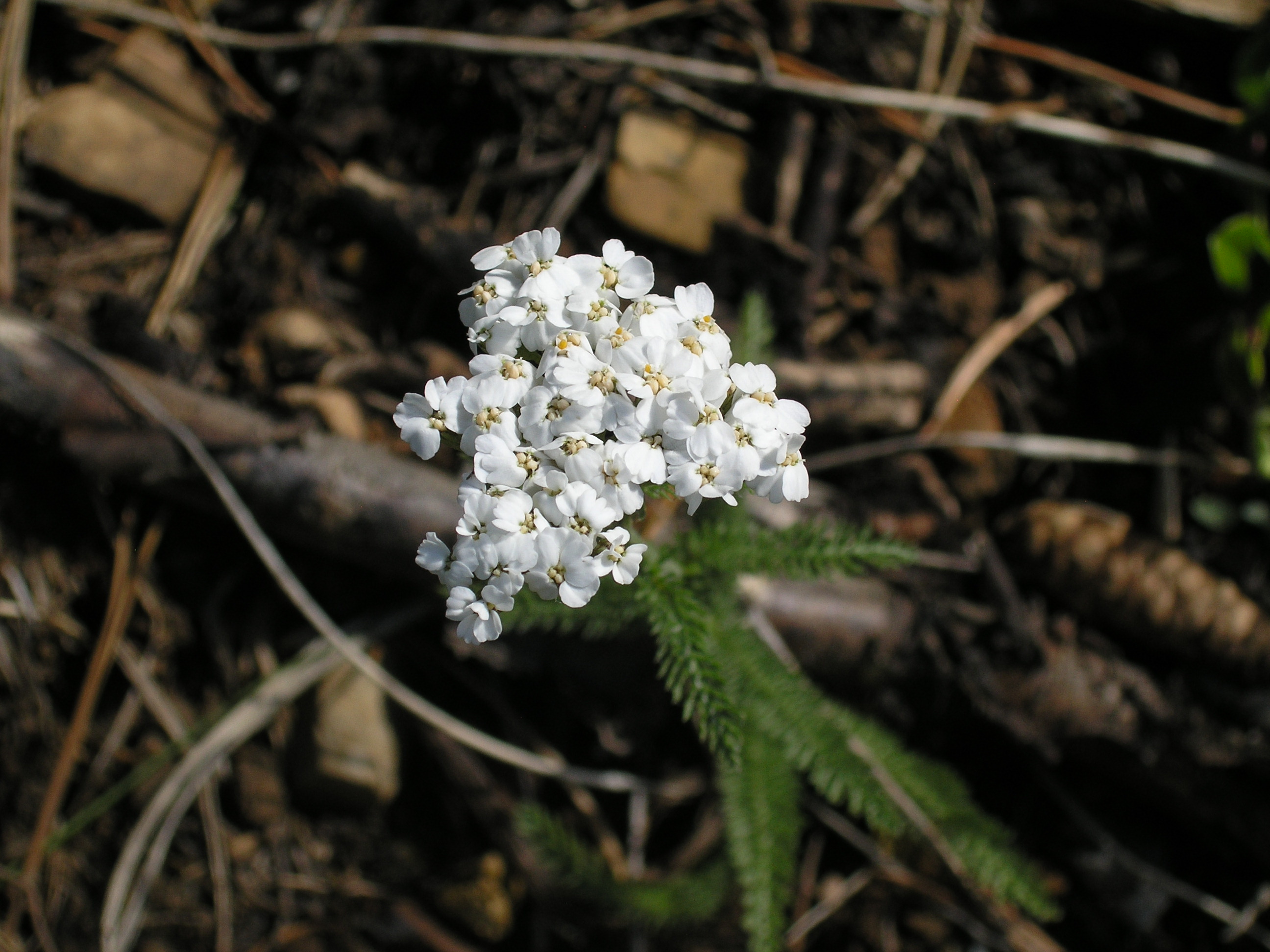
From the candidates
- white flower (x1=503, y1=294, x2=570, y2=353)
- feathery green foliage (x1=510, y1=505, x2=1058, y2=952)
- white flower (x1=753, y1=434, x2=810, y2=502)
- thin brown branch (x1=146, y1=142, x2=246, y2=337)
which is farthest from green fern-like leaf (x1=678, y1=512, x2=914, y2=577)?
thin brown branch (x1=146, y1=142, x2=246, y2=337)

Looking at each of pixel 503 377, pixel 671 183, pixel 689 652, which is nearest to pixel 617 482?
pixel 503 377

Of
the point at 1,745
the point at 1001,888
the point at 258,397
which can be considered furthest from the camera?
the point at 258,397

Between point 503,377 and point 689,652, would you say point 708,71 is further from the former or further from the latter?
point 689,652

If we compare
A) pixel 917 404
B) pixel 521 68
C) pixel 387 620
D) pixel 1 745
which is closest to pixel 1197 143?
pixel 917 404

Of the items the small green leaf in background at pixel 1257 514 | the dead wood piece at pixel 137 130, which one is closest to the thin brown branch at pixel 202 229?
the dead wood piece at pixel 137 130

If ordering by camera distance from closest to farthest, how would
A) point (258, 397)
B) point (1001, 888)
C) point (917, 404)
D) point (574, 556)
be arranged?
point (574, 556)
point (1001, 888)
point (258, 397)
point (917, 404)

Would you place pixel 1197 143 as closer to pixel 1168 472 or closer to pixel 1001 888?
pixel 1168 472
